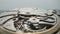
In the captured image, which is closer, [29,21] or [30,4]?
[29,21]

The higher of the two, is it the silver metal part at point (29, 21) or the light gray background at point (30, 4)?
the light gray background at point (30, 4)

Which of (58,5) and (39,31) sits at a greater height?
(58,5)

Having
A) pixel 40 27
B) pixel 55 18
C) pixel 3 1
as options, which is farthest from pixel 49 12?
pixel 3 1

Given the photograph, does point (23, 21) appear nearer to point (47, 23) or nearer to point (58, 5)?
point (47, 23)

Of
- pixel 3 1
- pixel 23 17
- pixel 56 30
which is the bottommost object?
pixel 56 30

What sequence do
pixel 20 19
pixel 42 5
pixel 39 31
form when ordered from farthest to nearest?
pixel 42 5 < pixel 20 19 < pixel 39 31

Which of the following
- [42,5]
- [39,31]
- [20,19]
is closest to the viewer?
[39,31]

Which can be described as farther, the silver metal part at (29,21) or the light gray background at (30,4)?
the light gray background at (30,4)

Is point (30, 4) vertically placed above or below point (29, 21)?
above
